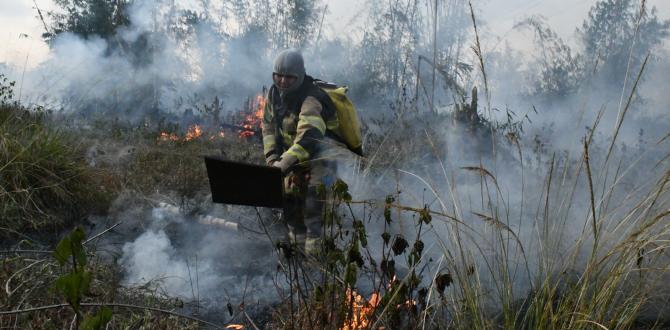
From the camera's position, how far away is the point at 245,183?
1.80 metres

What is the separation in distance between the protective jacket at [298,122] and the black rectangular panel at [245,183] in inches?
89.2

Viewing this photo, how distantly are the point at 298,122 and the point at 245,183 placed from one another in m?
2.74

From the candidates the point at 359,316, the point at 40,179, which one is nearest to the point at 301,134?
the point at 40,179

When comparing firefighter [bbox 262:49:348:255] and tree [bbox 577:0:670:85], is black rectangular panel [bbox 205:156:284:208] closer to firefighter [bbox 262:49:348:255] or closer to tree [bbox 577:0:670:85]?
firefighter [bbox 262:49:348:255]

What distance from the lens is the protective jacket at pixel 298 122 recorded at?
4305 millimetres

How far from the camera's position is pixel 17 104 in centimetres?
609

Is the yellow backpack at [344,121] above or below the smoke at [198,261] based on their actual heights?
above

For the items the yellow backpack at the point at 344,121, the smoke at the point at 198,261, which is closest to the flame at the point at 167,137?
the smoke at the point at 198,261

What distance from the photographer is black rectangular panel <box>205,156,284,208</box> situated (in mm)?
1753

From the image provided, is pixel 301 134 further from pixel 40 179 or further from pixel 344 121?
pixel 40 179

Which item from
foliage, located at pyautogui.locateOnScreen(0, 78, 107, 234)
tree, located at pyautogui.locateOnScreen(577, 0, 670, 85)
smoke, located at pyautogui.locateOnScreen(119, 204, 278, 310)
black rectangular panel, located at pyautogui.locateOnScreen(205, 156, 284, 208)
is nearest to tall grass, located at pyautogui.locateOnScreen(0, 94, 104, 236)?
foliage, located at pyautogui.locateOnScreen(0, 78, 107, 234)

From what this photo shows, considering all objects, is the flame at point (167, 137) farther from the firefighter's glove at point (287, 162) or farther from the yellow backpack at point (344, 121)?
the firefighter's glove at point (287, 162)

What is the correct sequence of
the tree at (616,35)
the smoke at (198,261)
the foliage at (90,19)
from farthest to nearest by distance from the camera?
the foliage at (90,19) < the tree at (616,35) < the smoke at (198,261)

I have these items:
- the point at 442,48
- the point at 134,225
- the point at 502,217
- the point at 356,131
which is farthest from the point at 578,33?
the point at 134,225
